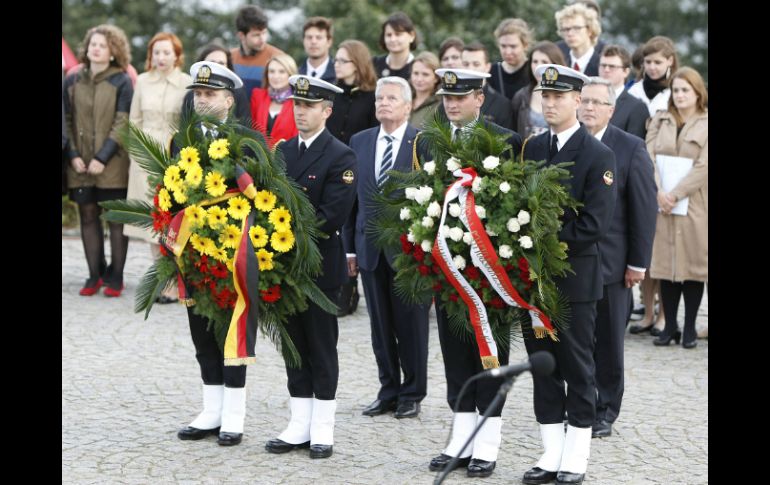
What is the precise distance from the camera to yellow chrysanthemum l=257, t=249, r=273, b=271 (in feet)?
22.5

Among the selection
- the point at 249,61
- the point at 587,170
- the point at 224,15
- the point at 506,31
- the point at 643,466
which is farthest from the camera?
the point at 224,15

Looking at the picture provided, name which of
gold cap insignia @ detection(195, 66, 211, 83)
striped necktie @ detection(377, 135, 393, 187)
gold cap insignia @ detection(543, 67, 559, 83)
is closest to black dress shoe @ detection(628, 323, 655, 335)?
striped necktie @ detection(377, 135, 393, 187)

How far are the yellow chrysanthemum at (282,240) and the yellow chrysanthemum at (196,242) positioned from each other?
401 mm

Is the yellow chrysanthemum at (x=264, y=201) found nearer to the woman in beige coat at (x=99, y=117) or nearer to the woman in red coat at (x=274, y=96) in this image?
the woman in red coat at (x=274, y=96)

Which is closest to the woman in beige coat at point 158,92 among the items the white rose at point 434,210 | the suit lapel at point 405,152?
the suit lapel at point 405,152

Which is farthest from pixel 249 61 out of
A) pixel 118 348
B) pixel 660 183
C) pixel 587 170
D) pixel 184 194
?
pixel 587 170

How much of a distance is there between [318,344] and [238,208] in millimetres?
1009

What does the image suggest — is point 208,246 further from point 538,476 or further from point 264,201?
point 538,476

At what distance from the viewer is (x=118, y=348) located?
10.2m

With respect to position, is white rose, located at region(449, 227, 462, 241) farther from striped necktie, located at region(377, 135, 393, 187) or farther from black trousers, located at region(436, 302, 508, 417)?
striped necktie, located at region(377, 135, 393, 187)

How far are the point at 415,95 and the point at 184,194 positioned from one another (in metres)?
3.83

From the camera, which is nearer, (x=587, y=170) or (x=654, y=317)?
(x=587, y=170)

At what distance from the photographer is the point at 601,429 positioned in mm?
7730
